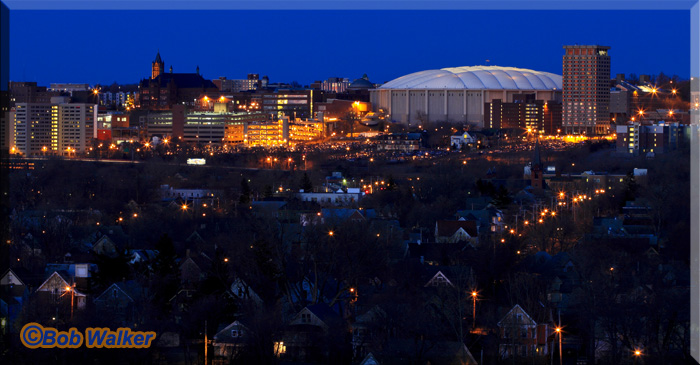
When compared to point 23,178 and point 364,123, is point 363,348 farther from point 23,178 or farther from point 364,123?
point 364,123

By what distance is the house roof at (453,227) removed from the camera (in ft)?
55.1

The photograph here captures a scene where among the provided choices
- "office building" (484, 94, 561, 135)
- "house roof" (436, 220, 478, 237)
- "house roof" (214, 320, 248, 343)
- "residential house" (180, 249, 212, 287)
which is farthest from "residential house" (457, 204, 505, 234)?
"office building" (484, 94, 561, 135)

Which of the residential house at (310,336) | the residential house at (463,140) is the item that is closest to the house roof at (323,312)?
the residential house at (310,336)

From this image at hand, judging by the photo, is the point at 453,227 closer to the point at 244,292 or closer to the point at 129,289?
the point at 244,292

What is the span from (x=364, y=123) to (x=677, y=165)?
2270 centimetres

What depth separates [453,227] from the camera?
17.1m

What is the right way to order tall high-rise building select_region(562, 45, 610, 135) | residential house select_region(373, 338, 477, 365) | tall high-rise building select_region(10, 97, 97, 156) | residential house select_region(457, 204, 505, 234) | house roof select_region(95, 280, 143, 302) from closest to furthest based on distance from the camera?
1. residential house select_region(373, 338, 477, 365)
2. house roof select_region(95, 280, 143, 302)
3. residential house select_region(457, 204, 505, 234)
4. tall high-rise building select_region(10, 97, 97, 156)
5. tall high-rise building select_region(562, 45, 610, 135)

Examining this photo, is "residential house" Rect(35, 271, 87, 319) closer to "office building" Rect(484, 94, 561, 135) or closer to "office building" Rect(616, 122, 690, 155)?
"office building" Rect(616, 122, 690, 155)

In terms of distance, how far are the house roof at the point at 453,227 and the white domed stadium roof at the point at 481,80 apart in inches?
1187

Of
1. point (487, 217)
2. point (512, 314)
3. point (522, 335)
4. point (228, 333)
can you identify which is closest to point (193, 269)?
point (228, 333)

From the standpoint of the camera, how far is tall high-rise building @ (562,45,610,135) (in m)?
43.1

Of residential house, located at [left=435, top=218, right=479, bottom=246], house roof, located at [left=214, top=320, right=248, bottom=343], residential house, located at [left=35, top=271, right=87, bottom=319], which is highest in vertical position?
residential house, located at [left=435, top=218, right=479, bottom=246]

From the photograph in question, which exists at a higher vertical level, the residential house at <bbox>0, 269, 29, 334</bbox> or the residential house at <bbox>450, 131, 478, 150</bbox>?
the residential house at <bbox>450, 131, 478, 150</bbox>

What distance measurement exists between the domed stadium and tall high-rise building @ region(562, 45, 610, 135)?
265 centimetres
